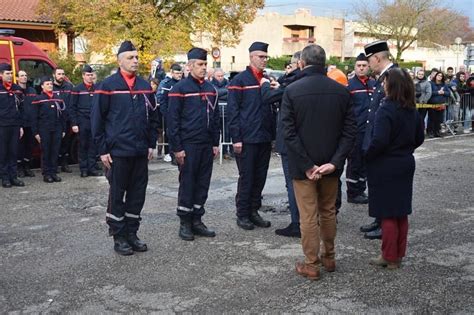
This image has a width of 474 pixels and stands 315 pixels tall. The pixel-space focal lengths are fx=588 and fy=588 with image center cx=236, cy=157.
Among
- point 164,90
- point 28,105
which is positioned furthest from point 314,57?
point 164,90

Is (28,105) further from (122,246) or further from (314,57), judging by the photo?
(314,57)

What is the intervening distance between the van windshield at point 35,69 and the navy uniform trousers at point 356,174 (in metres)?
6.77

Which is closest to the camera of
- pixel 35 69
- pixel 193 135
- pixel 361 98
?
pixel 193 135

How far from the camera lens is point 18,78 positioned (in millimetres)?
10977

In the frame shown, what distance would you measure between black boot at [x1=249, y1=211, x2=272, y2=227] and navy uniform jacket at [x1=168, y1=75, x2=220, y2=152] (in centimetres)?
120

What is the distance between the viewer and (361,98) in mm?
8258

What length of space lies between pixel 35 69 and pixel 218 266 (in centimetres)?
843

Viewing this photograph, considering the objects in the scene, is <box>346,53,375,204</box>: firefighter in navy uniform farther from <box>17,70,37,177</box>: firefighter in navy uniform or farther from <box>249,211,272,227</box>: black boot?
<box>17,70,37,177</box>: firefighter in navy uniform

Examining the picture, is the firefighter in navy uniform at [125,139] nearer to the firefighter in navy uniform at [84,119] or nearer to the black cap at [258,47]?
the black cap at [258,47]

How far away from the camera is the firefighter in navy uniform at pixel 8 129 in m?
10.1

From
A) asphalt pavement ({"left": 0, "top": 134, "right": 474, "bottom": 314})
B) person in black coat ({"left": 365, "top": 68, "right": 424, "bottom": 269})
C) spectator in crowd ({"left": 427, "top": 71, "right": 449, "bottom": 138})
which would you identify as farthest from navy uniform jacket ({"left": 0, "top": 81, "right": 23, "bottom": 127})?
spectator in crowd ({"left": 427, "top": 71, "right": 449, "bottom": 138})

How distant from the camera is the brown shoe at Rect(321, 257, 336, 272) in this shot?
559 centimetres

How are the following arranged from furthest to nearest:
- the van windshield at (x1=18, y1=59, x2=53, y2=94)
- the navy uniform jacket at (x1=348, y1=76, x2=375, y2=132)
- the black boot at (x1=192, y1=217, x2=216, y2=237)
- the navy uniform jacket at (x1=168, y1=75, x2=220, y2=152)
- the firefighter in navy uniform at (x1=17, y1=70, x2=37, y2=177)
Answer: the van windshield at (x1=18, y1=59, x2=53, y2=94) → the firefighter in navy uniform at (x1=17, y1=70, x2=37, y2=177) → the navy uniform jacket at (x1=348, y1=76, x2=375, y2=132) → the black boot at (x1=192, y1=217, x2=216, y2=237) → the navy uniform jacket at (x1=168, y1=75, x2=220, y2=152)

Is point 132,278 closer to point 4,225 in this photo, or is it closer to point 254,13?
point 4,225
